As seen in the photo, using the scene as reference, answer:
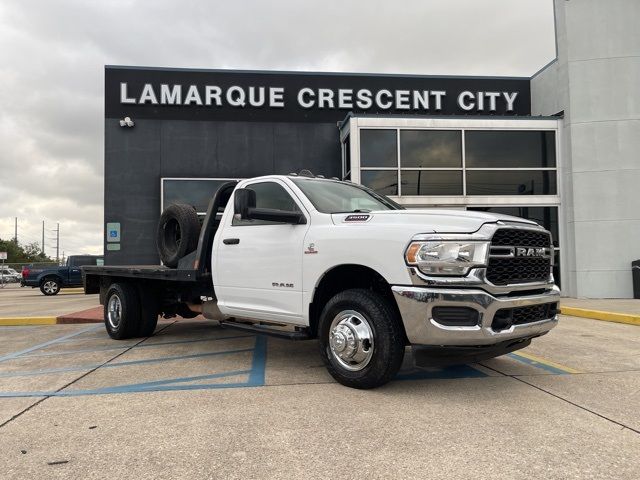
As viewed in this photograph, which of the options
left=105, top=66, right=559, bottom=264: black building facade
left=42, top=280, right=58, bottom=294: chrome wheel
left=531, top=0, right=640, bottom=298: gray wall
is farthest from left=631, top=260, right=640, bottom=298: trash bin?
left=42, top=280, right=58, bottom=294: chrome wheel

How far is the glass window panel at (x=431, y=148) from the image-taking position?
14.0 metres

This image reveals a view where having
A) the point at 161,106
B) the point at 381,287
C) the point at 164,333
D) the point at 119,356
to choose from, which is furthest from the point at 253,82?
the point at 381,287

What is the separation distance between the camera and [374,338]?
3.91 m

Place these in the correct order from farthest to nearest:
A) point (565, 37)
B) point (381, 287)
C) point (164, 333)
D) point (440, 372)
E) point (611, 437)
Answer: point (565, 37)
point (164, 333)
point (440, 372)
point (381, 287)
point (611, 437)

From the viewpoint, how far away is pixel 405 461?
2.68 m

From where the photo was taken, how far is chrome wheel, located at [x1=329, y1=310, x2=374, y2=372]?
3.99 meters

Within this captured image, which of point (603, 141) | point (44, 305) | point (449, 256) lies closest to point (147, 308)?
point (449, 256)

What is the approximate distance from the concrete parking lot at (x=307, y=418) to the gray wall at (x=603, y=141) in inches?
329

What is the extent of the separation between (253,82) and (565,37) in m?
9.47

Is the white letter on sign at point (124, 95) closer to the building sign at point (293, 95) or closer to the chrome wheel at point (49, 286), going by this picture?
the building sign at point (293, 95)

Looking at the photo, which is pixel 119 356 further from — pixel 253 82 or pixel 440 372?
pixel 253 82

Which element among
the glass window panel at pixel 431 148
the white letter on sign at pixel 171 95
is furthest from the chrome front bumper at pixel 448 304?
the white letter on sign at pixel 171 95

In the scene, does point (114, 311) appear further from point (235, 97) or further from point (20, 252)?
point (20, 252)

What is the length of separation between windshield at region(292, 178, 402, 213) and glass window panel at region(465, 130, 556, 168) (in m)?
9.44
